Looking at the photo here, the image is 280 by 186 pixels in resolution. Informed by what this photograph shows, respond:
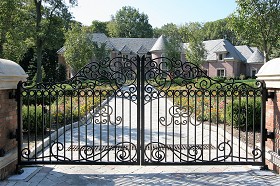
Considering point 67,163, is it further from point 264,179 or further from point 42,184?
A: point 264,179

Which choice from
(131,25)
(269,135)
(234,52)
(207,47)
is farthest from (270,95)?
(131,25)

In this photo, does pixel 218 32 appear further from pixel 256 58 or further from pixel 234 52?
pixel 256 58

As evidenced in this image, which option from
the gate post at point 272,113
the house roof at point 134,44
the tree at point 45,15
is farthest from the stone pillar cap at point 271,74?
the house roof at point 134,44

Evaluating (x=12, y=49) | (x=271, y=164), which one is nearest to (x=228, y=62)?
(x=12, y=49)

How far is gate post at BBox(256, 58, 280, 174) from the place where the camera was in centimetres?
464

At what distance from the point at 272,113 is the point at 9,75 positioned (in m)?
4.43

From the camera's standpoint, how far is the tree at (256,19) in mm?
22891

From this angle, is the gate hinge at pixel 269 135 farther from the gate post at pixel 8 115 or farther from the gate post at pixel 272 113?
the gate post at pixel 8 115

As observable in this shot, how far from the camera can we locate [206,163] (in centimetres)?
503

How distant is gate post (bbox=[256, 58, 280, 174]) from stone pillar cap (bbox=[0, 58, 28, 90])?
4.16m

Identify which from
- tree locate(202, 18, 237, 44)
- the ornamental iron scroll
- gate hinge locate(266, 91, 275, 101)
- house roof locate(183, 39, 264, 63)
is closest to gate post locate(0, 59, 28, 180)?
the ornamental iron scroll

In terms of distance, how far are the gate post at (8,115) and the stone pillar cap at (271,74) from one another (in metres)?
4.15

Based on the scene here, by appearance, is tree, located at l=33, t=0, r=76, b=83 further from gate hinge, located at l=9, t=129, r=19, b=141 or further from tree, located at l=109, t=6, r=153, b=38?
tree, located at l=109, t=6, r=153, b=38

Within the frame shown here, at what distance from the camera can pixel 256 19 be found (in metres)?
23.3
